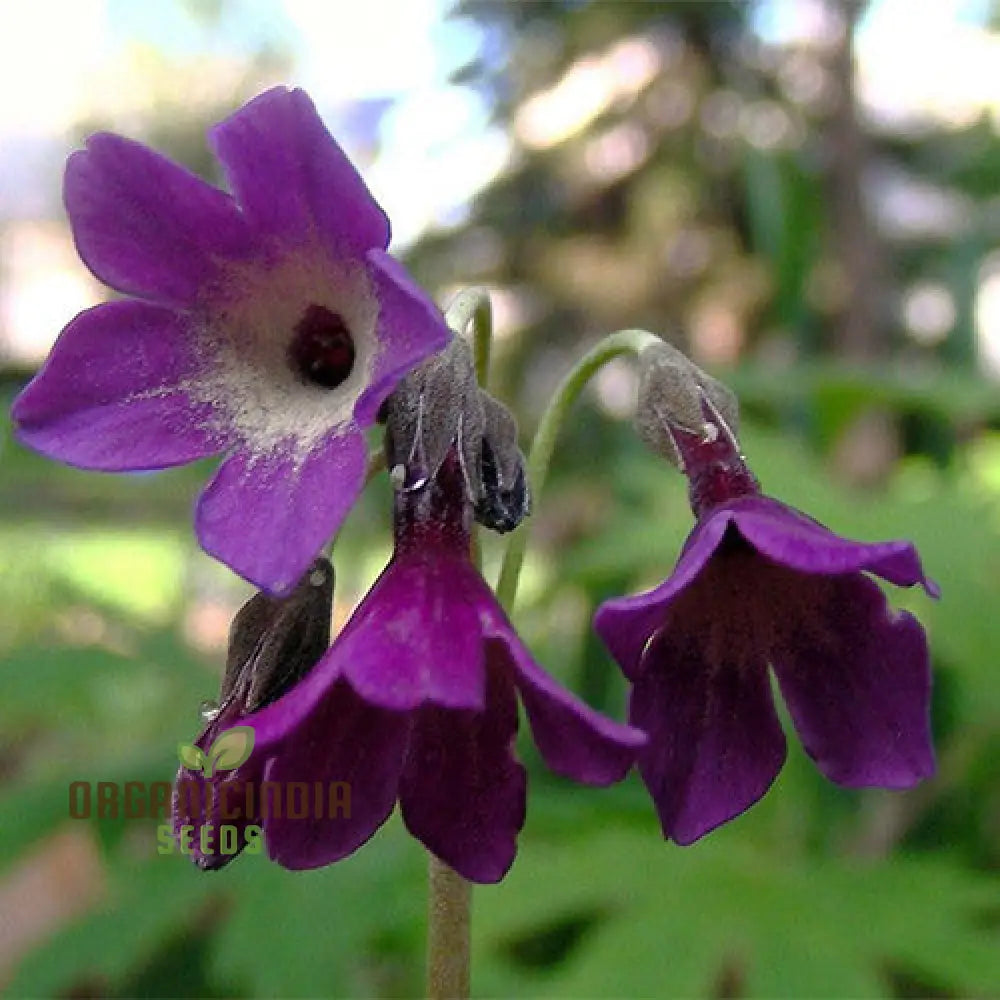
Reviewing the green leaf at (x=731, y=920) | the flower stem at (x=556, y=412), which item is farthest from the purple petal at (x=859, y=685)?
the green leaf at (x=731, y=920)

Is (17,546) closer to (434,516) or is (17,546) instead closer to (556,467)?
(556,467)

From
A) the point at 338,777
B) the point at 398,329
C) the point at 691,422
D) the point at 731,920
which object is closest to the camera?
the point at 398,329

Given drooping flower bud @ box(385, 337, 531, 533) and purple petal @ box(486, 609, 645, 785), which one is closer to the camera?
purple petal @ box(486, 609, 645, 785)

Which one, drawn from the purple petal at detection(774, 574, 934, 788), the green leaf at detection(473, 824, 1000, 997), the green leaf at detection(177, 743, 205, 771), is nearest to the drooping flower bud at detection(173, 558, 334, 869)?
the green leaf at detection(177, 743, 205, 771)

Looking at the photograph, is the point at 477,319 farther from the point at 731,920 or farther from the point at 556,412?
the point at 731,920

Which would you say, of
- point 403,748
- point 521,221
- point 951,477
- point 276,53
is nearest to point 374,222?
point 403,748

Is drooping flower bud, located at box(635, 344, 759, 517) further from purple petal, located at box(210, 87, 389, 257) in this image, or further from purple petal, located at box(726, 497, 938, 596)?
purple petal, located at box(210, 87, 389, 257)

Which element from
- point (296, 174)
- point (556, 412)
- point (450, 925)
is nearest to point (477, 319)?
point (556, 412)

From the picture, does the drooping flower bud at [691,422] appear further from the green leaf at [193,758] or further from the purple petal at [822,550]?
the green leaf at [193,758]
